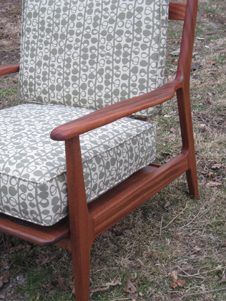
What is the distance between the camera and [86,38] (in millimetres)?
2357

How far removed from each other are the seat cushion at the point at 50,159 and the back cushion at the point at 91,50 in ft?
0.69

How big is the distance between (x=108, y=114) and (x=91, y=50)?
0.75m

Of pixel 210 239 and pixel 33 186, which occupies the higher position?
pixel 33 186

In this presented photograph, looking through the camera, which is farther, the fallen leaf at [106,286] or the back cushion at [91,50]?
the back cushion at [91,50]

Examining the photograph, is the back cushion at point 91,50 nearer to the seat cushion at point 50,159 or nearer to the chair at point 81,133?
the chair at point 81,133

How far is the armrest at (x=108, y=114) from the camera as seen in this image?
1.54 metres

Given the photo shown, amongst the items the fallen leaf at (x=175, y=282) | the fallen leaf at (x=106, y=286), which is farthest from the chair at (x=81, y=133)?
the fallen leaf at (x=175, y=282)

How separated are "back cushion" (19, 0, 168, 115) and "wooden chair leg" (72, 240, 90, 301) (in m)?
0.76

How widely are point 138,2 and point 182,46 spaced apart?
0.88ft

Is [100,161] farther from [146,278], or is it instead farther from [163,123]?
[163,123]

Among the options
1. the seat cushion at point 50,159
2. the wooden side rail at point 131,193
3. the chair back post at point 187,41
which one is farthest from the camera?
the chair back post at point 187,41

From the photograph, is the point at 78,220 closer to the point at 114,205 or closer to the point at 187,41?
the point at 114,205

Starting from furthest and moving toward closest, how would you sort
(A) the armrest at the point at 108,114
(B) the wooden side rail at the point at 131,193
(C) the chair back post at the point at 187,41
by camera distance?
(C) the chair back post at the point at 187,41, (B) the wooden side rail at the point at 131,193, (A) the armrest at the point at 108,114

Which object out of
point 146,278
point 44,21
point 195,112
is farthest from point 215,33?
point 146,278
